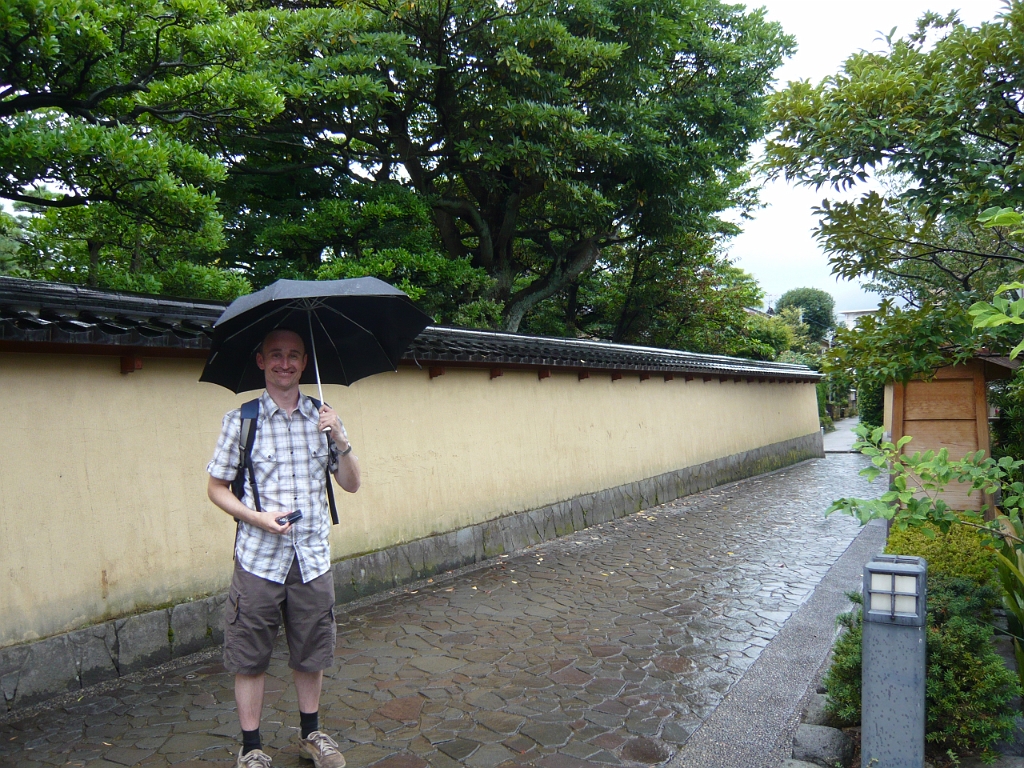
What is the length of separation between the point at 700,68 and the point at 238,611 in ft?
58.0

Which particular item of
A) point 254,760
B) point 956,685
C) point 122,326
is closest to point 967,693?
point 956,685

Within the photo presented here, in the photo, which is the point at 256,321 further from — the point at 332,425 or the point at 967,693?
the point at 967,693

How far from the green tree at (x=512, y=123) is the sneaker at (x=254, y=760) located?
10291mm

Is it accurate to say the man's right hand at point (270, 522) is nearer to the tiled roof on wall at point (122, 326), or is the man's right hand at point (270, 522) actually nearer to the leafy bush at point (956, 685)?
the tiled roof on wall at point (122, 326)

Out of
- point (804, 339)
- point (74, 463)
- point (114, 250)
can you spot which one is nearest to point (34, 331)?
point (74, 463)

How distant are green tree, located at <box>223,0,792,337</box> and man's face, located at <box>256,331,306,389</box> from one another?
9043 millimetres

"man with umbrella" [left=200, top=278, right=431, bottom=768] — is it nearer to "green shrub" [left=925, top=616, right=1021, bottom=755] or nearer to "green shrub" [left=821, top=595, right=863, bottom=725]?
"green shrub" [left=821, top=595, right=863, bottom=725]

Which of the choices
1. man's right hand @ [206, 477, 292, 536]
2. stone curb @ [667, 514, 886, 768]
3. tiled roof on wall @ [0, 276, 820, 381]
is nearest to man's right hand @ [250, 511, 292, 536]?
man's right hand @ [206, 477, 292, 536]

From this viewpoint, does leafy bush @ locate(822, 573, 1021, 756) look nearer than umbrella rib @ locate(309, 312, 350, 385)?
Yes

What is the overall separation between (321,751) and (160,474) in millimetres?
3077

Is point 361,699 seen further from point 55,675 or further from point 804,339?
point 804,339

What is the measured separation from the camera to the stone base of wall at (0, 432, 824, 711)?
16.5 ft

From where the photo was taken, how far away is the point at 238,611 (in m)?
3.68

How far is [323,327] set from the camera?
4188mm
